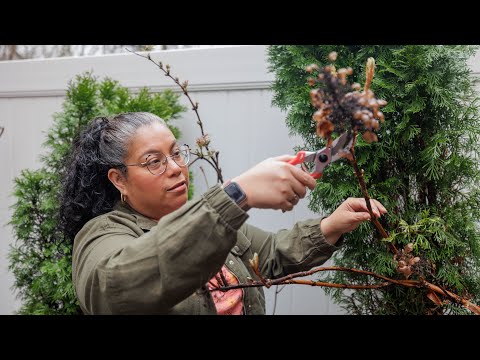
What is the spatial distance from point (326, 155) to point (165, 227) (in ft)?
1.07

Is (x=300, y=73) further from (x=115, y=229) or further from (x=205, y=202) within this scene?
(x=205, y=202)

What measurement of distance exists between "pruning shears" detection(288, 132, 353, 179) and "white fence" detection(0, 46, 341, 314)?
162 cm

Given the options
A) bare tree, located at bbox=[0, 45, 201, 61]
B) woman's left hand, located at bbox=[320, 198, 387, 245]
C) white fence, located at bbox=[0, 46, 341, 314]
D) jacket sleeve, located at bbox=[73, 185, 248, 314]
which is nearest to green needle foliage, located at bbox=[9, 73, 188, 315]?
white fence, located at bbox=[0, 46, 341, 314]

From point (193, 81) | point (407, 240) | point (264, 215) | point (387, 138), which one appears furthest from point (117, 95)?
point (407, 240)

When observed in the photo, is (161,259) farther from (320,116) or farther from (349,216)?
(349,216)

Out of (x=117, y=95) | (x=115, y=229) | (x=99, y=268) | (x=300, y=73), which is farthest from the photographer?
(x=117, y=95)

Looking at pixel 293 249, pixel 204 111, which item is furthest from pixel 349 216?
pixel 204 111

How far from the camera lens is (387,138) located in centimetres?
181

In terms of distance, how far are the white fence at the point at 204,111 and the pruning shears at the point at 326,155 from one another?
63.7 inches

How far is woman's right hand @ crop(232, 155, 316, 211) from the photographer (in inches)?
33.2

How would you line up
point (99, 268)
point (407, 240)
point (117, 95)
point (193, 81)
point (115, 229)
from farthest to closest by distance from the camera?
point (193, 81) → point (117, 95) → point (407, 240) → point (115, 229) → point (99, 268)

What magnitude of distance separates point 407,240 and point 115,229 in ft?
3.52

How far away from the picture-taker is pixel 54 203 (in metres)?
2.54

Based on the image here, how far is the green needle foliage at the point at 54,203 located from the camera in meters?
2.45
